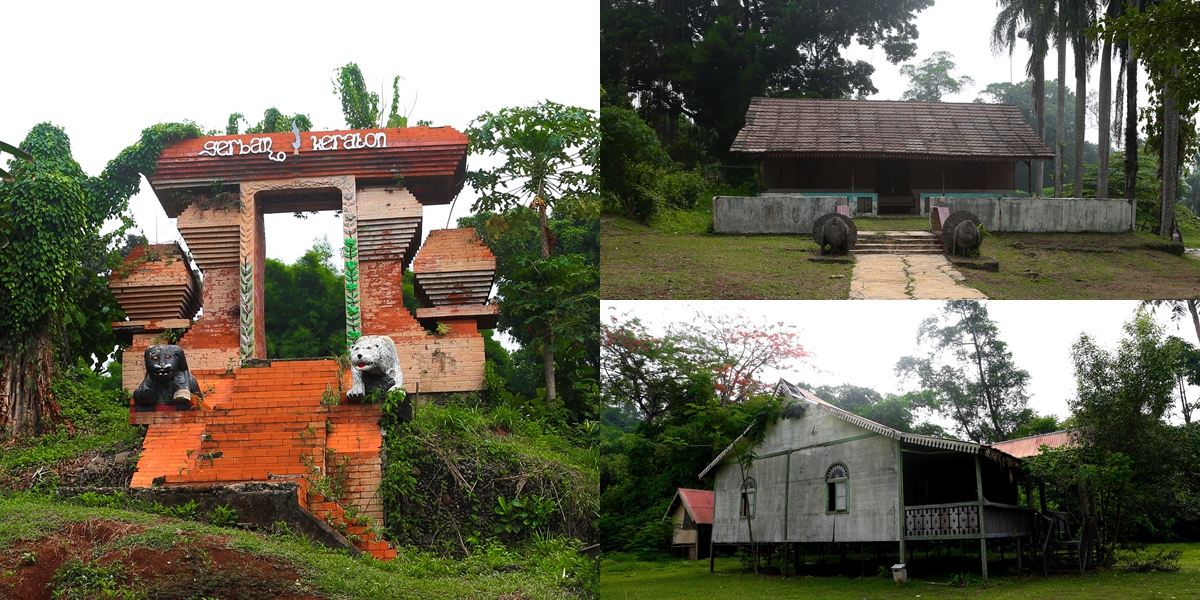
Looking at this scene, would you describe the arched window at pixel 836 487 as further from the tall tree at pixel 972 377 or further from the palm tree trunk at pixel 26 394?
the palm tree trunk at pixel 26 394

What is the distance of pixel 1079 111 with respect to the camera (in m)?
8.49

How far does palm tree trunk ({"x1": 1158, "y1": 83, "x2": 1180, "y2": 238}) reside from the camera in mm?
7707

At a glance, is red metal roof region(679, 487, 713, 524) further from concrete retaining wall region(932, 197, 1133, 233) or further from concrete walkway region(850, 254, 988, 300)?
concrete retaining wall region(932, 197, 1133, 233)

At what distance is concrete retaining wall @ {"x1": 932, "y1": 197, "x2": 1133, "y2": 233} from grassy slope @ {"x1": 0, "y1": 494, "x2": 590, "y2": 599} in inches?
162

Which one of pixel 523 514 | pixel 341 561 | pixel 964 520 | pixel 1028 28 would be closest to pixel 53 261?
pixel 341 561

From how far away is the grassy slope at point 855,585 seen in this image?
7.14 metres

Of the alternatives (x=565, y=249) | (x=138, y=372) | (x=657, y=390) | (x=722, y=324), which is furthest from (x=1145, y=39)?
(x=138, y=372)

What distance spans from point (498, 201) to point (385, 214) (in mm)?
1077

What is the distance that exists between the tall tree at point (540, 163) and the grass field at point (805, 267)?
6.67 feet

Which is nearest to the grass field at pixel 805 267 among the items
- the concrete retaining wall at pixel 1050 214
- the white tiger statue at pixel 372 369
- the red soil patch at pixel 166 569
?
the concrete retaining wall at pixel 1050 214

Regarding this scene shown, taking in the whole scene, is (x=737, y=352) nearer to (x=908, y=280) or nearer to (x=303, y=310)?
(x=908, y=280)

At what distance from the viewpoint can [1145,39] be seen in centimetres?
714

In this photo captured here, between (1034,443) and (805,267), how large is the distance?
8.31 ft

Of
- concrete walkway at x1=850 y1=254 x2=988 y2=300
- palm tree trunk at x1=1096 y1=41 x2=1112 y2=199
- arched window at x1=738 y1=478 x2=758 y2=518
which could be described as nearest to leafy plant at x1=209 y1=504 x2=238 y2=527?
arched window at x1=738 y1=478 x2=758 y2=518
